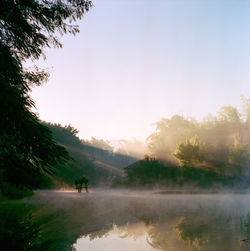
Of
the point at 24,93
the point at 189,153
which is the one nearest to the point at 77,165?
the point at 189,153

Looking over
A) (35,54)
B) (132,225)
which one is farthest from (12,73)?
(132,225)

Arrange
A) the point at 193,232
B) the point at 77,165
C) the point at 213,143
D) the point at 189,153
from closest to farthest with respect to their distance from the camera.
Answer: the point at 193,232 → the point at 189,153 → the point at 213,143 → the point at 77,165

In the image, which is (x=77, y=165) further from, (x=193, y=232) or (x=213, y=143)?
(x=193, y=232)

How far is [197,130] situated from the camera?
1538 inches

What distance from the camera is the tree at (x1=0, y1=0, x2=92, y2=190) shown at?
5320 millimetres

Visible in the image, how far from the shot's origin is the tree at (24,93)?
5.32 m

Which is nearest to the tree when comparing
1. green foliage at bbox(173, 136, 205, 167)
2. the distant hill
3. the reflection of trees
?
the reflection of trees

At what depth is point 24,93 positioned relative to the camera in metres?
6.28

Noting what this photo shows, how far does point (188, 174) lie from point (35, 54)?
2560 cm

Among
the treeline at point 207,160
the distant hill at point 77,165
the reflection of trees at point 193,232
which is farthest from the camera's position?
the distant hill at point 77,165

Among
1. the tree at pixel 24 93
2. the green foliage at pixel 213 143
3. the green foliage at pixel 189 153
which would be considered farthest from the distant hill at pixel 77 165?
the tree at pixel 24 93

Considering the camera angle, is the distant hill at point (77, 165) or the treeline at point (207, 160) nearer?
the treeline at point (207, 160)

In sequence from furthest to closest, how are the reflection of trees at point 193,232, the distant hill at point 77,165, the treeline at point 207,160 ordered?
the distant hill at point 77,165
the treeline at point 207,160
the reflection of trees at point 193,232

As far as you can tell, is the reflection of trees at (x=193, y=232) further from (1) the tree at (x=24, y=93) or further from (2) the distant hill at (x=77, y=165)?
(2) the distant hill at (x=77, y=165)
